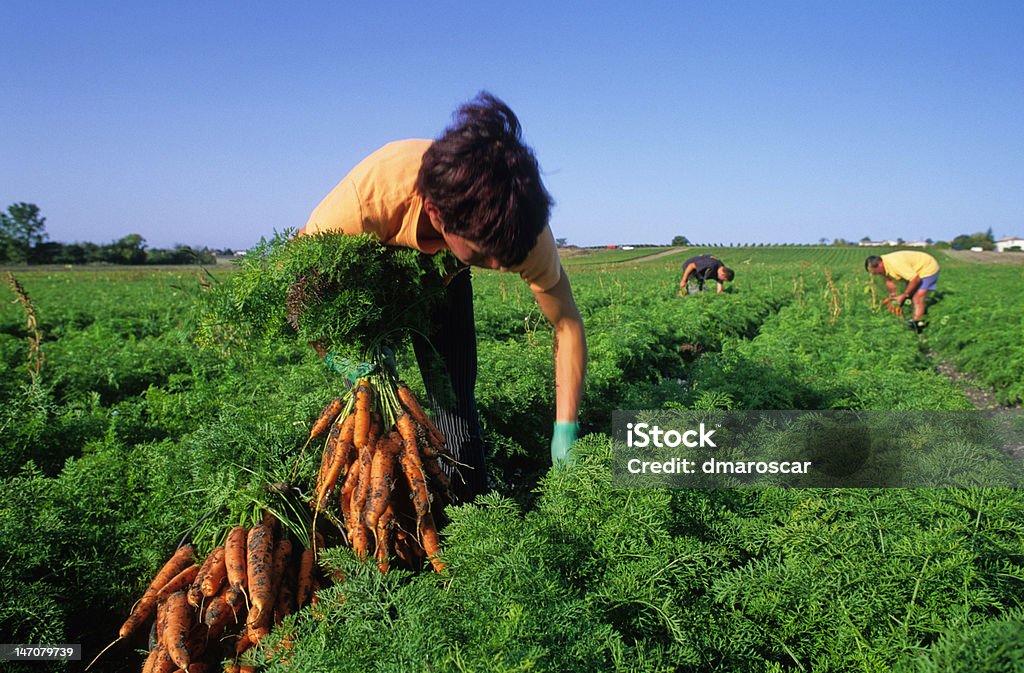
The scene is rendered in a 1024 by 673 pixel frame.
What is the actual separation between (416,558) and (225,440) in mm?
996

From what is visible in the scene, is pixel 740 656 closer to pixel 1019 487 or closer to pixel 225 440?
pixel 1019 487

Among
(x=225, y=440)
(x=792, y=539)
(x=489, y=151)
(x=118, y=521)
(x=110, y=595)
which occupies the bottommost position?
(x=110, y=595)

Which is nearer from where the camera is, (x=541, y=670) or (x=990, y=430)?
(x=541, y=670)

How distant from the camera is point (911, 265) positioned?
14047 mm

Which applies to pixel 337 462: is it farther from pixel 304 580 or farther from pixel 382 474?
pixel 304 580

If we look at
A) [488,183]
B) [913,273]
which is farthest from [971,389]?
[488,183]

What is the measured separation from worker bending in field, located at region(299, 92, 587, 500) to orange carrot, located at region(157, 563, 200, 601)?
1.25 m

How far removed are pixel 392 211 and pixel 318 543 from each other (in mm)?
1414

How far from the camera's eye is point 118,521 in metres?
2.88

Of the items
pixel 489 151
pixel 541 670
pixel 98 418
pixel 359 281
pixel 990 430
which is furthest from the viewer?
pixel 98 418

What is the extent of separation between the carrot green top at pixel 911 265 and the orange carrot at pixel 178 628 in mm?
15625

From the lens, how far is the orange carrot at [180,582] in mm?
2314

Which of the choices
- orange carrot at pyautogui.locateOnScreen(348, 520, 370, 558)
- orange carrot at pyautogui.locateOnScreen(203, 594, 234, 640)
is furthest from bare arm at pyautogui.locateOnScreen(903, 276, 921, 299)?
orange carrot at pyautogui.locateOnScreen(203, 594, 234, 640)

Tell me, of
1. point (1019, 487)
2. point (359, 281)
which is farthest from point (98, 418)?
point (1019, 487)
